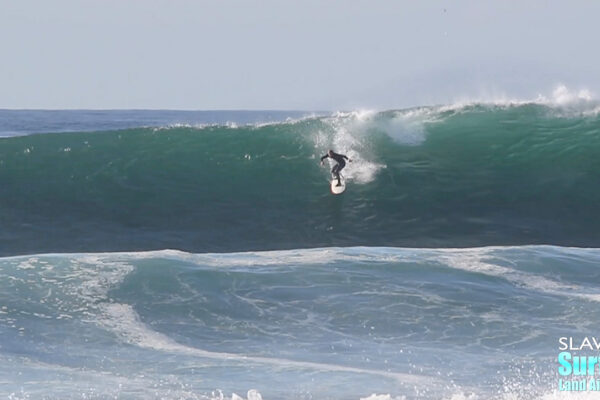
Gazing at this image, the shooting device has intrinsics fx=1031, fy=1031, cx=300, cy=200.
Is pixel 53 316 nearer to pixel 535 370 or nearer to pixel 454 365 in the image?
pixel 454 365

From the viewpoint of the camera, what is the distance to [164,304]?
10156mm

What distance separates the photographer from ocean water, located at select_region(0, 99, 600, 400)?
8086mm

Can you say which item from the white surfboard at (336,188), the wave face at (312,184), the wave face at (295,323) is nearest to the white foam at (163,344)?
the wave face at (295,323)

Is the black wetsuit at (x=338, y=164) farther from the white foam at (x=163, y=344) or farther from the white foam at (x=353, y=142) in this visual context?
the white foam at (x=163, y=344)

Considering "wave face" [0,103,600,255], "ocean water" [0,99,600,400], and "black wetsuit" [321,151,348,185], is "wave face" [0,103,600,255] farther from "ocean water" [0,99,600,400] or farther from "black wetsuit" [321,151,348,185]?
"black wetsuit" [321,151,348,185]

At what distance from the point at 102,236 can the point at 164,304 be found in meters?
5.45

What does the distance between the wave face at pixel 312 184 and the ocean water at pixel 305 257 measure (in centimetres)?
4

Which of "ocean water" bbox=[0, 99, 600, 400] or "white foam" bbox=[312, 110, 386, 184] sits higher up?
"white foam" bbox=[312, 110, 386, 184]

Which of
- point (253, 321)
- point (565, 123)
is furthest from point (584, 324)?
point (565, 123)

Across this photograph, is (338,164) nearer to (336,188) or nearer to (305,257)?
(336,188)

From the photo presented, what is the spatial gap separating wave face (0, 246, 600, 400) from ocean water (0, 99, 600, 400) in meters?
0.03

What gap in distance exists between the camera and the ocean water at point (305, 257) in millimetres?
8086

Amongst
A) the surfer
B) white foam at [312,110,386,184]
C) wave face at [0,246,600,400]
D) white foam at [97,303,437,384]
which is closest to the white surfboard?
the surfer

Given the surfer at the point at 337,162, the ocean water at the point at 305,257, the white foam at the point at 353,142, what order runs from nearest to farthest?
the ocean water at the point at 305,257, the surfer at the point at 337,162, the white foam at the point at 353,142
